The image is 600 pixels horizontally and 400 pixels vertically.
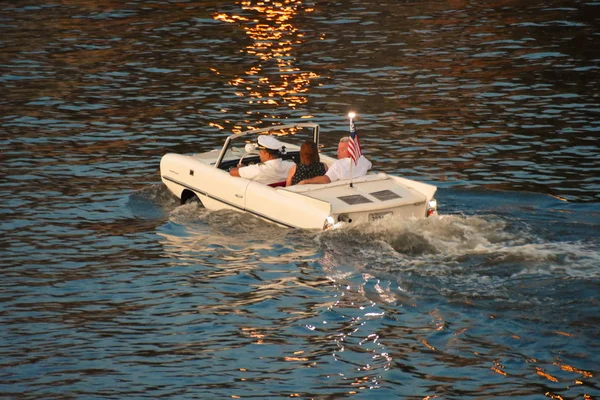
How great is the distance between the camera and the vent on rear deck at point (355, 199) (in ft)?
46.8

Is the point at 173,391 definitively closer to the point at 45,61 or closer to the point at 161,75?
the point at 161,75

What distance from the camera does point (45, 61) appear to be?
28531 mm

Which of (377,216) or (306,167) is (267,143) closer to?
(306,167)

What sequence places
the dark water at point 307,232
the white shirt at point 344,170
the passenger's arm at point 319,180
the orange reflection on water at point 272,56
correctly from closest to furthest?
the dark water at point 307,232, the passenger's arm at point 319,180, the white shirt at point 344,170, the orange reflection on water at point 272,56

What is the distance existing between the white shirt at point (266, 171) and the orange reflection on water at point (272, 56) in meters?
8.23

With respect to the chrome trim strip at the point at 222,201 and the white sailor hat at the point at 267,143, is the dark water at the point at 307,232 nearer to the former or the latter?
the chrome trim strip at the point at 222,201

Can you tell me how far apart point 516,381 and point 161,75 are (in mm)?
18407

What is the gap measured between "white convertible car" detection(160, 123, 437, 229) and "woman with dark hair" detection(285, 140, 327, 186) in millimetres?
421

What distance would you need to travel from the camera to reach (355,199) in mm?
14352

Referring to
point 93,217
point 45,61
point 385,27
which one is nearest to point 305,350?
point 93,217

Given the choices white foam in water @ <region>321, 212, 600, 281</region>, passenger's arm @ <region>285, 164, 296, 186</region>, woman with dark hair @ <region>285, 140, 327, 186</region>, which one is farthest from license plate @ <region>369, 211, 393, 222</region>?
passenger's arm @ <region>285, 164, 296, 186</region>

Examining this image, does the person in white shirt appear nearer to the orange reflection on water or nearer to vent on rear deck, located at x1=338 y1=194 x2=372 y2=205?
vent on rear deck, located at x1=338 y1=194 x2=372 y2=205

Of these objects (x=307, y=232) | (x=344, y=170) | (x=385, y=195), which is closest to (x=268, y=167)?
(x=344, y=170)

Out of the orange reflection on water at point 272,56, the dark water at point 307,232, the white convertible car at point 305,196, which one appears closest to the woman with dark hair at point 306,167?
the white convertible car at point 305,196
